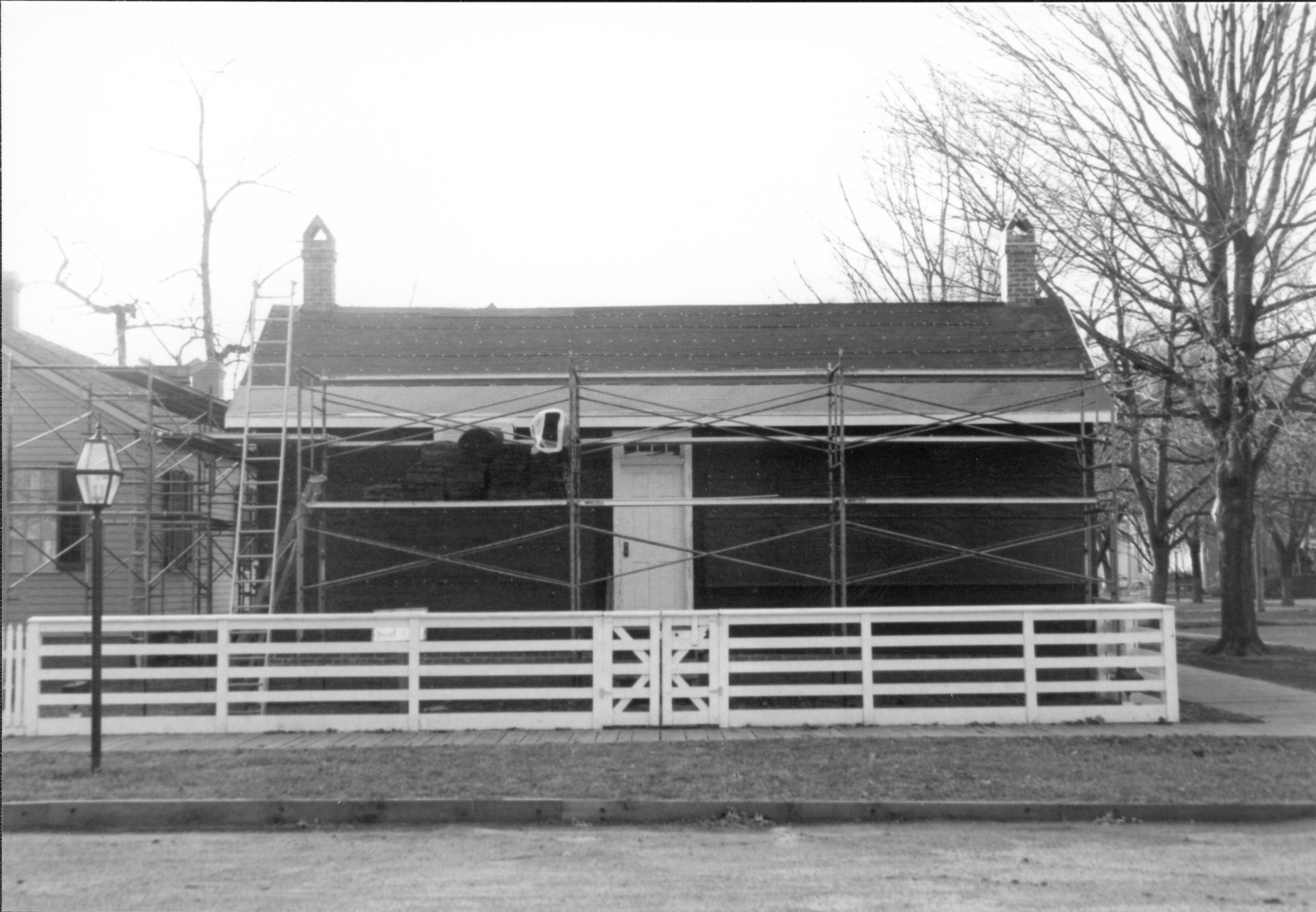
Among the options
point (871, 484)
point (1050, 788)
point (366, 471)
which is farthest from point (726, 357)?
point (1050, 788)

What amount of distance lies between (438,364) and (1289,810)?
453 inches

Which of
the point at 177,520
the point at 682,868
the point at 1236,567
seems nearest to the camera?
the point at 682,868

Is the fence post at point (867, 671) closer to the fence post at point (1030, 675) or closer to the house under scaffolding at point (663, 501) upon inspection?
the house under scaffolding at point (663, 501)

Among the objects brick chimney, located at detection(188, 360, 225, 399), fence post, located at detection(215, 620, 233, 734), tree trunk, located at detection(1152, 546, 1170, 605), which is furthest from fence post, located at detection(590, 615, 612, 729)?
tree trunk, located at detection(1152, 546, 1170, 605)

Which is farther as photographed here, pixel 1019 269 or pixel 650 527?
pixel 1019 269

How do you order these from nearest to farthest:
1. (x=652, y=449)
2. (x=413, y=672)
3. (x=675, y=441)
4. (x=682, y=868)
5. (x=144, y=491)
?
(x=682, y=868), (x=413, y=672), (x=675, y=441), (x=652, y=449), (x=144, y=491)

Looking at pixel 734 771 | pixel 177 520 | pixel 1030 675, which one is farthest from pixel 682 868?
pixel 177 520

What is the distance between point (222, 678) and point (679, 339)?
8.06 meters

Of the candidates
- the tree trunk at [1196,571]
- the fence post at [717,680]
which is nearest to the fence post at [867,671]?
the fence post at [717,680]

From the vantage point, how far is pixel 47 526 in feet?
71.5

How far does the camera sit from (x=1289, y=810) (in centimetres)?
875

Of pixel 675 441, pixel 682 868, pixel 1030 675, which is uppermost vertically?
pixel 675 441

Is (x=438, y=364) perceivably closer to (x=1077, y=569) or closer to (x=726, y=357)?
(x=726, y=357)

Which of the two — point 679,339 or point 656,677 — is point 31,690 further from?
point 679,339
